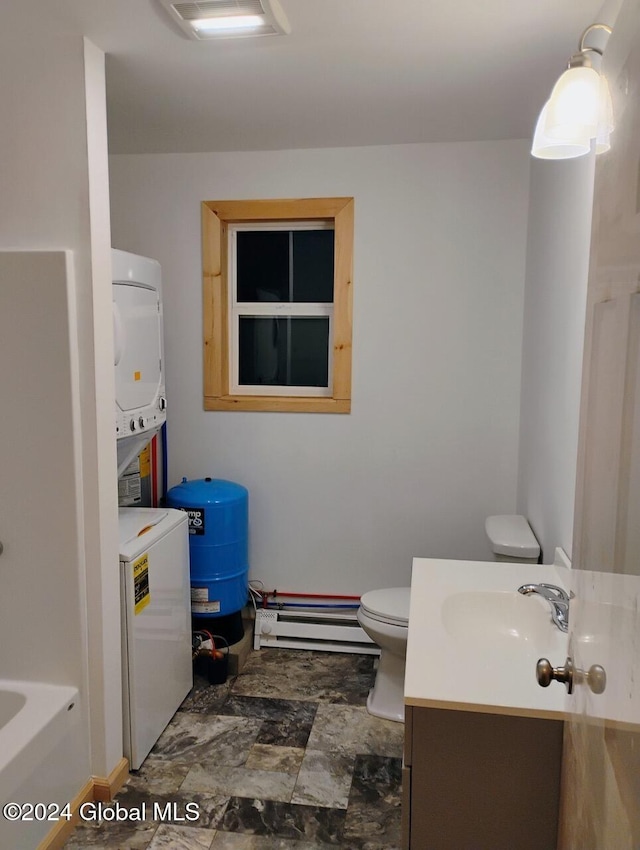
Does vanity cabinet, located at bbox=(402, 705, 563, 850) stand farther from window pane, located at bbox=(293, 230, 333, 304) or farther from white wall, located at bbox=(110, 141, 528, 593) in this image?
window pane, located at bbox=(293, 230, 333, 304)

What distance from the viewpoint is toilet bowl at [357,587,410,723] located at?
265cm

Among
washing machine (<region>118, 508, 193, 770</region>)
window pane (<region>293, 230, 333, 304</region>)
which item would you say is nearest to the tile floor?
washing machine (<region>118, 508, 193, 770</region>)

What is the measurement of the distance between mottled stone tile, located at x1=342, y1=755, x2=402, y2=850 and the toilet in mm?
303

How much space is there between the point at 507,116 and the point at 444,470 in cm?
153

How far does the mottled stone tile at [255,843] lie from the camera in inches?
78.6

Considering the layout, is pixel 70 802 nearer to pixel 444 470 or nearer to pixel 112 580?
pixel 112 580

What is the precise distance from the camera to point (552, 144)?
1.57 meters

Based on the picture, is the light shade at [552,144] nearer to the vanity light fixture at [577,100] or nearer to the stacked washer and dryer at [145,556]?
the vanity light fixture at [577,100]

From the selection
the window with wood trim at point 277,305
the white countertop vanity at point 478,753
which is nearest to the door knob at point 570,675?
the white countertop vanity at point 478,753

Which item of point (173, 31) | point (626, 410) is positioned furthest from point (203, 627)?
point (626, 410)

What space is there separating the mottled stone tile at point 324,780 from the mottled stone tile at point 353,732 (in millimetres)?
57

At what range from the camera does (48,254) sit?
2006mm

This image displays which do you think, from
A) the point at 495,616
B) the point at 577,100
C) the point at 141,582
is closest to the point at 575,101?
the point at 577,100

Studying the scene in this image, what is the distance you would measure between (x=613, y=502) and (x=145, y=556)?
186 centimetres
